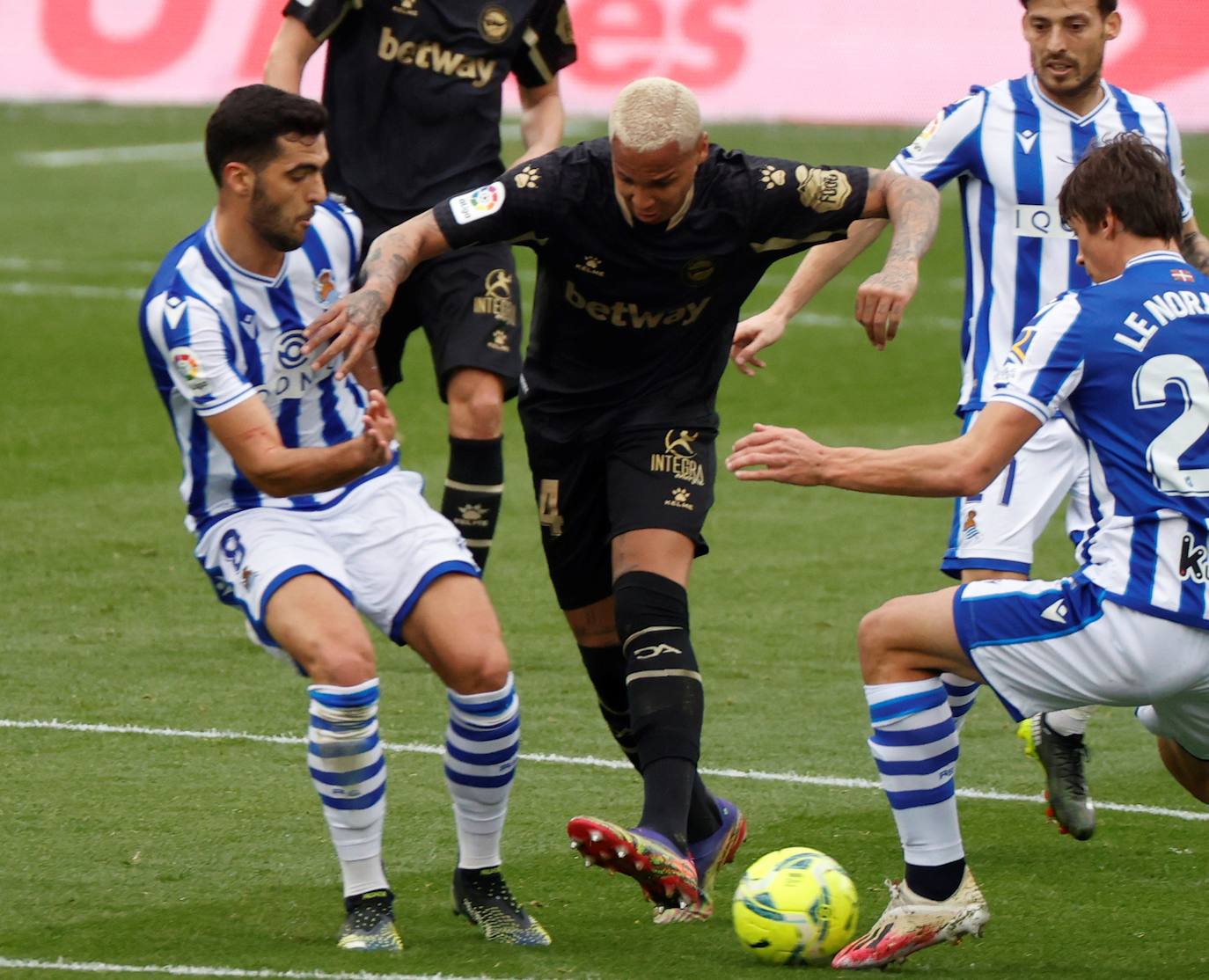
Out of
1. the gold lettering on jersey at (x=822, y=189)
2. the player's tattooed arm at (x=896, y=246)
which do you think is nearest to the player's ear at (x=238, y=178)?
the gold lettering on jersey at (x=822, y=189)

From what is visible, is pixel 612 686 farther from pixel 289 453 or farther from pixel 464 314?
pixel 464 314

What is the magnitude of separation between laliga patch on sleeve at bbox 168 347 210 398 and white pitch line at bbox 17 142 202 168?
16689mm

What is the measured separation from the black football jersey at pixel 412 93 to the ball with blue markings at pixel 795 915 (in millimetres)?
3495

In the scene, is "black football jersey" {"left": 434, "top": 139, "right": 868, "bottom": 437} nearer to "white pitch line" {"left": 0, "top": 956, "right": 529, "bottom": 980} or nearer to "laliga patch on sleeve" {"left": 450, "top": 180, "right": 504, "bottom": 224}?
"laliga patch on sleeve" {"left": 450, "top": 180, "right": 504, "bottom": 224}

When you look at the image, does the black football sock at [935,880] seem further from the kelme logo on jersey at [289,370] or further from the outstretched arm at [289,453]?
the kelme logo on jersey at [289,370]

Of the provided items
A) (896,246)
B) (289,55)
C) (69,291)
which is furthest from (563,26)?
(69,291)

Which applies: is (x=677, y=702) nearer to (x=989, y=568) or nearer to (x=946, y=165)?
(x=989, y=568)

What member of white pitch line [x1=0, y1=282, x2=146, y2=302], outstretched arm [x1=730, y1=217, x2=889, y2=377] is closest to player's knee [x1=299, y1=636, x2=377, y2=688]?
outstretched arm [x1=730, y1=217, x2=889, y2=377]

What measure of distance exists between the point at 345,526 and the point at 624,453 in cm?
77

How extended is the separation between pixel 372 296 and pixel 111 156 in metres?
17.4

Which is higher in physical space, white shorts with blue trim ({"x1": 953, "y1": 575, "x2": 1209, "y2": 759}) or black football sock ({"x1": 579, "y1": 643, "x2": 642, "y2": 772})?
white shorts with blue trim ({"x1": 953, "y1": 575, "x2": 1209, "y2": 759})

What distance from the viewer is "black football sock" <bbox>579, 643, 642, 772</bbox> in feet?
20.3

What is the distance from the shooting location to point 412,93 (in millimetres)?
7918

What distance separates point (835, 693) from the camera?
306 inches
